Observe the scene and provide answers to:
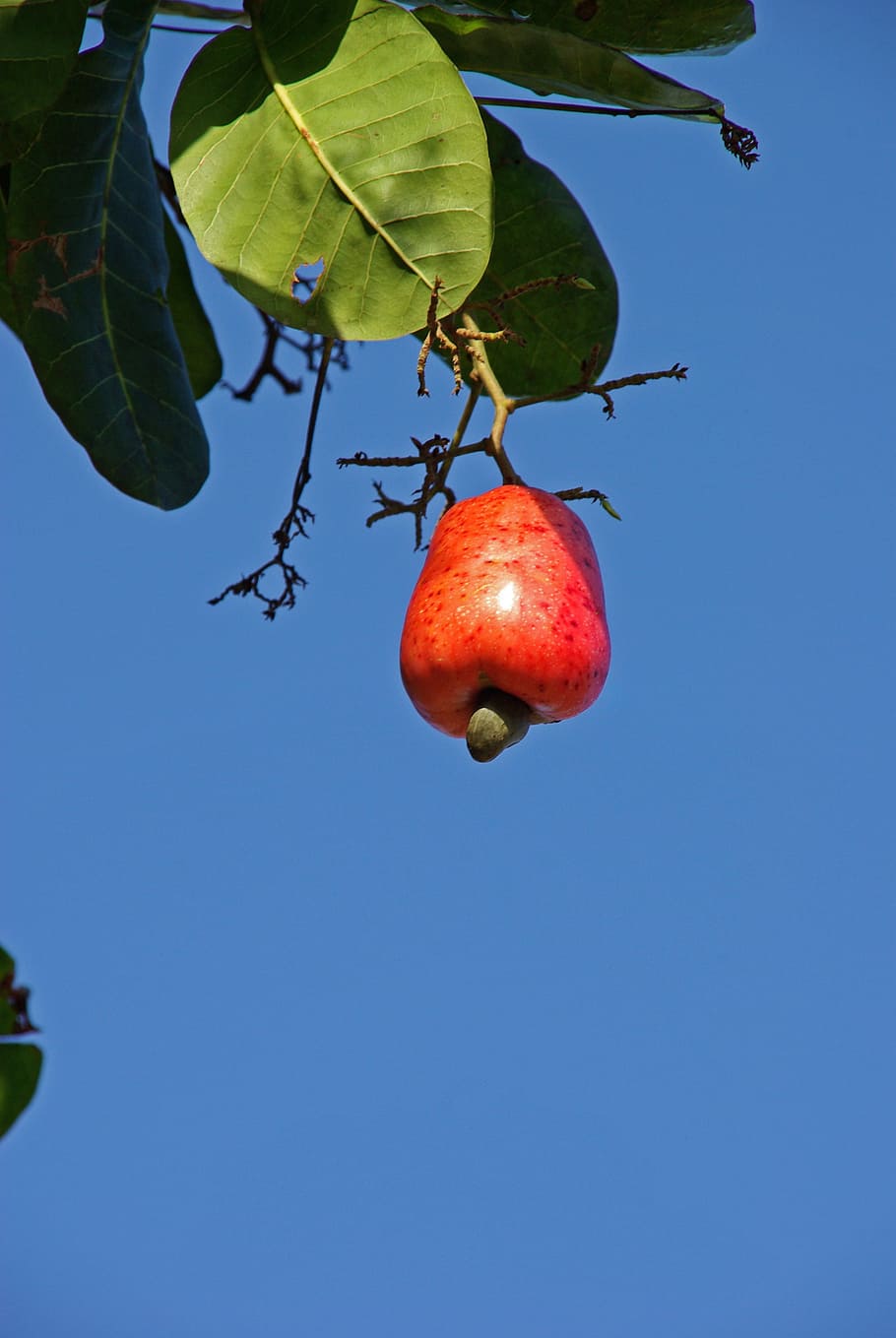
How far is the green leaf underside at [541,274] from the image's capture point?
1.92m

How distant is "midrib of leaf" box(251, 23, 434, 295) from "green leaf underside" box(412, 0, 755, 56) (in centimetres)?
30

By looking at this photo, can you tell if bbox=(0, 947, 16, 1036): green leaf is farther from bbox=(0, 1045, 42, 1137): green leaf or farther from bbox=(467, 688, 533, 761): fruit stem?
bbox=(467, 688, 533, 761): fruit stem

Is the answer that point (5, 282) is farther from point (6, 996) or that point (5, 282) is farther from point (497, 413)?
point (6, 996)

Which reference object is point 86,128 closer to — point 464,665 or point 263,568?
point 263,568

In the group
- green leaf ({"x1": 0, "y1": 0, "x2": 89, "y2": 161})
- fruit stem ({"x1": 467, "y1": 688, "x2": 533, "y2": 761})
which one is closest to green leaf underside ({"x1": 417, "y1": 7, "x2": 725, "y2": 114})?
green leaf ({"x1": 0, "y1": 0, "x2": 89, "y2": 161})

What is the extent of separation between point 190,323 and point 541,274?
1.77ft

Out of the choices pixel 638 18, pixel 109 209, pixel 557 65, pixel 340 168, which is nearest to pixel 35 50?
pixel 109 209

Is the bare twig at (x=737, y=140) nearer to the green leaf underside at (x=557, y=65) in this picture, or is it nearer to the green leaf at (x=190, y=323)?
the green leaf underside at (x=557, y=65)

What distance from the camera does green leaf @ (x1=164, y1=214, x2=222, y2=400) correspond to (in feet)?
6.58

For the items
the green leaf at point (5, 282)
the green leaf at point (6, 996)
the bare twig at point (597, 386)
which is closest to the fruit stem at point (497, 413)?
the bare twig at point (597, 386)

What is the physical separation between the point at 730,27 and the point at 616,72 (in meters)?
0.25

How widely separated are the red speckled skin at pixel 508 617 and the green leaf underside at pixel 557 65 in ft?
1.58

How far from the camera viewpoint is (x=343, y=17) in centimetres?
151

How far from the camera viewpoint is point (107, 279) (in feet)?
5.55
